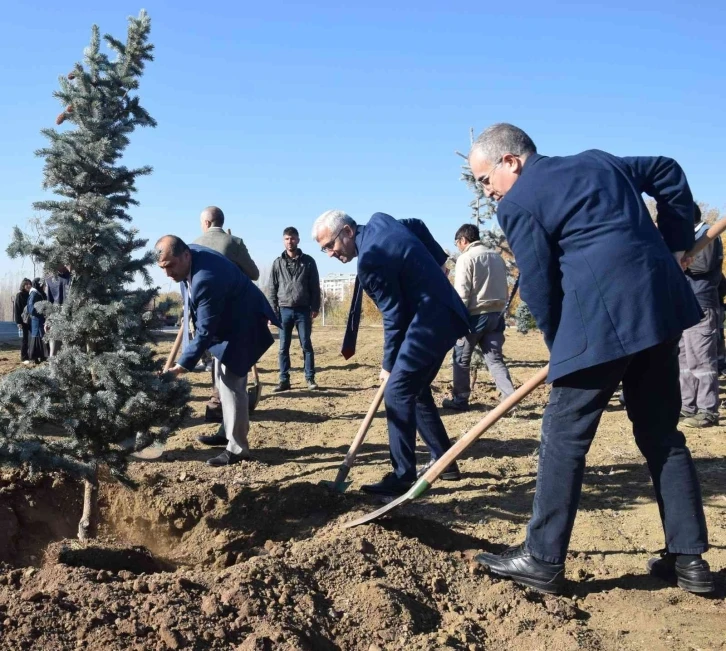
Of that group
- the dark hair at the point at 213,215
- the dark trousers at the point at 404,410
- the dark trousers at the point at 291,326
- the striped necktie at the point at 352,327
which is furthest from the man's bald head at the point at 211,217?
the dark trousers at the point at 404,410

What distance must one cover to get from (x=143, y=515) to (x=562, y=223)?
3.17 m

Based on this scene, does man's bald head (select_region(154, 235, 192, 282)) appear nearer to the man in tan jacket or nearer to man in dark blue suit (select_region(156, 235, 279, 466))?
man in dark blue suit (select_region(156, 235, 279, 466))

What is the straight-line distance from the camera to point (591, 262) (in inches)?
110

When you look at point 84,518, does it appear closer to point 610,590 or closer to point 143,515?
point 143,515

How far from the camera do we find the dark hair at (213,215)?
729 centimetres

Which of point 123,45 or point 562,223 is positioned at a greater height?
point 123,45

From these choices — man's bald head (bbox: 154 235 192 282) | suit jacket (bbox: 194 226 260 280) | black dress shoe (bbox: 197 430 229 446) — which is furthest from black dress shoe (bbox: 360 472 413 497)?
suit jacket (bbox: 194 226 260 280)

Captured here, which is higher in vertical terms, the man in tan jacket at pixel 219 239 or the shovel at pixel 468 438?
the man in tan jacket at pixel 219 239

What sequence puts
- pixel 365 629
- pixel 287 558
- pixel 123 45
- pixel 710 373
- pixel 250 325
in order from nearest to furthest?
1. pixel 365 629
2. pixel 287 558
3. pixel 123 45
4. pixel 250 325
5. pixel 710 373

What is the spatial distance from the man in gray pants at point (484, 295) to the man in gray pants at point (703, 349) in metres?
1.68

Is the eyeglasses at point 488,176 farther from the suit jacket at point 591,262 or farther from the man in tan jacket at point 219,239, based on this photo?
the man in tan jacket at point 219,239

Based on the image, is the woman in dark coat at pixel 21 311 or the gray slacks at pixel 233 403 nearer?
the gray slacks at pixel 233 403

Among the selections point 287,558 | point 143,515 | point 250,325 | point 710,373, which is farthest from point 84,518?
point 710,373

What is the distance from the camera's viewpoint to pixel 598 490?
4730mm
